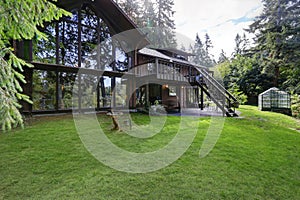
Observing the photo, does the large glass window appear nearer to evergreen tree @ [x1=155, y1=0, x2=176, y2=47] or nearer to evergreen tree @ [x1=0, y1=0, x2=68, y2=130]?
evergreen tree @ [x1=0, y1=0, x2=68, y2=130]

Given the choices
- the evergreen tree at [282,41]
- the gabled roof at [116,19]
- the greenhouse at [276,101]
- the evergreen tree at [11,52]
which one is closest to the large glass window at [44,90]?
the gabled roof at [116,19]

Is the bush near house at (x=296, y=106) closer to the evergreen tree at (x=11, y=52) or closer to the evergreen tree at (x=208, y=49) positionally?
the evergreen tree at (x=11, y=52)

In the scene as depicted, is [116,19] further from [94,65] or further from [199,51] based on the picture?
[199,51]

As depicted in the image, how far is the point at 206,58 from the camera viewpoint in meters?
49.4

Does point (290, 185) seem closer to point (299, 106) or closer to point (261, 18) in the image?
point (299, 106)

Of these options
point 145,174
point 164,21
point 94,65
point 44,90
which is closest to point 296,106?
point 94,65

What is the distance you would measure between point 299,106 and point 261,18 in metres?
16.4

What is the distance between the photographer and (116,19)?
1032 centimetres

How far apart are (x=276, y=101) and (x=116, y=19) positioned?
1403 centimetres

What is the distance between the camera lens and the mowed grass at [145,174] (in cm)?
270

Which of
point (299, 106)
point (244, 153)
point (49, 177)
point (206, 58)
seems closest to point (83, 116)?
point (49, 177)

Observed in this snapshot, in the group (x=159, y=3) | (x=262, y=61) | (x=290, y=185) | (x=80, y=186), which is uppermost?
(x=159, y=3)

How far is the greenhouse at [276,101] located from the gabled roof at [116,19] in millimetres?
11425

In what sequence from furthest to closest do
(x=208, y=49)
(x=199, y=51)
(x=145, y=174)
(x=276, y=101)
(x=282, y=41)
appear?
1. (x=208, y=49)
2. (x=199, y=51)
3. (x=282, y=41)
4. (x=276, y=101)
5. (x=145, y=174)
